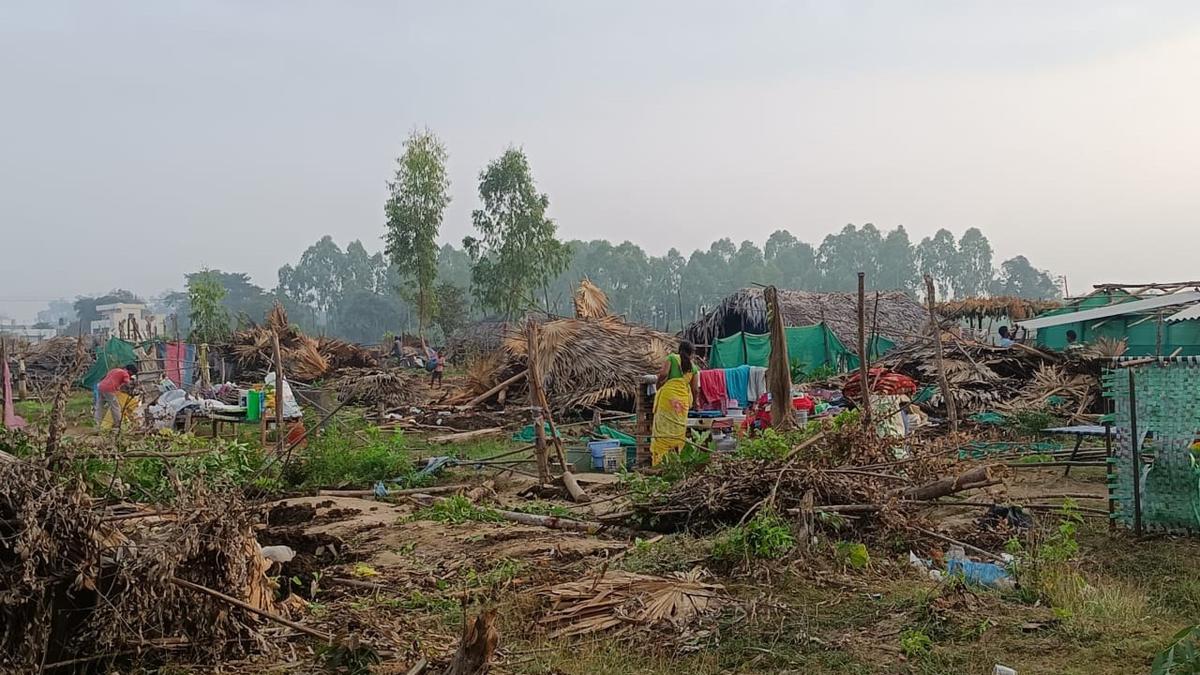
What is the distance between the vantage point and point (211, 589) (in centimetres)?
450

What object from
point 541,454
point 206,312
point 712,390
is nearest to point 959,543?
point 541,454

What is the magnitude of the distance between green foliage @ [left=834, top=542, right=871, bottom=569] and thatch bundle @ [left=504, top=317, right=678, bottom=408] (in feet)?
36.6

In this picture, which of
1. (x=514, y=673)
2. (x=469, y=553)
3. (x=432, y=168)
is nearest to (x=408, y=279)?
(x=432, y=168)

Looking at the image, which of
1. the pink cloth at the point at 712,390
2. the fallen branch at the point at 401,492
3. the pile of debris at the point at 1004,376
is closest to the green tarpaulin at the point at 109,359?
the pink cloth at the point at 712,390

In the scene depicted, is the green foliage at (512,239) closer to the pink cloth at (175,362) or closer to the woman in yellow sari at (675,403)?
the pink cloth at (175,362)

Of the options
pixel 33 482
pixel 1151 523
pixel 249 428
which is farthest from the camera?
pixel 249 428

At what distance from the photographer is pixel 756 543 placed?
19.6 ft

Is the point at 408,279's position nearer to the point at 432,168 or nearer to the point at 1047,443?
the point at 432,168

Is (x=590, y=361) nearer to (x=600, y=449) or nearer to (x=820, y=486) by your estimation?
(x=600, y=449)

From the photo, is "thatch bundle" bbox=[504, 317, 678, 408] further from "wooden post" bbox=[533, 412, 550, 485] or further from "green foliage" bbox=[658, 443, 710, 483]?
"green foliage" bbox=[658, 443, 710, 483]

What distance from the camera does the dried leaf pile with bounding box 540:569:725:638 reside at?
4965mm

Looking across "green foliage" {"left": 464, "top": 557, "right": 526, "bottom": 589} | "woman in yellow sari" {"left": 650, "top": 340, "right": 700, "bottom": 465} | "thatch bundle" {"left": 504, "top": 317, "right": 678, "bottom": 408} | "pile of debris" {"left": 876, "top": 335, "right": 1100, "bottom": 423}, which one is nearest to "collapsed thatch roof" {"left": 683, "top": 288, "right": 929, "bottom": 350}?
"pile of debris" {"left": 876, "top": 335, "right": 1100, "bottom": 423}

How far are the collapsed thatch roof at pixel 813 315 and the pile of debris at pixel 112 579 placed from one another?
1775 centimetres

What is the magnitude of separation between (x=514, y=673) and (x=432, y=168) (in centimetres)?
3261
